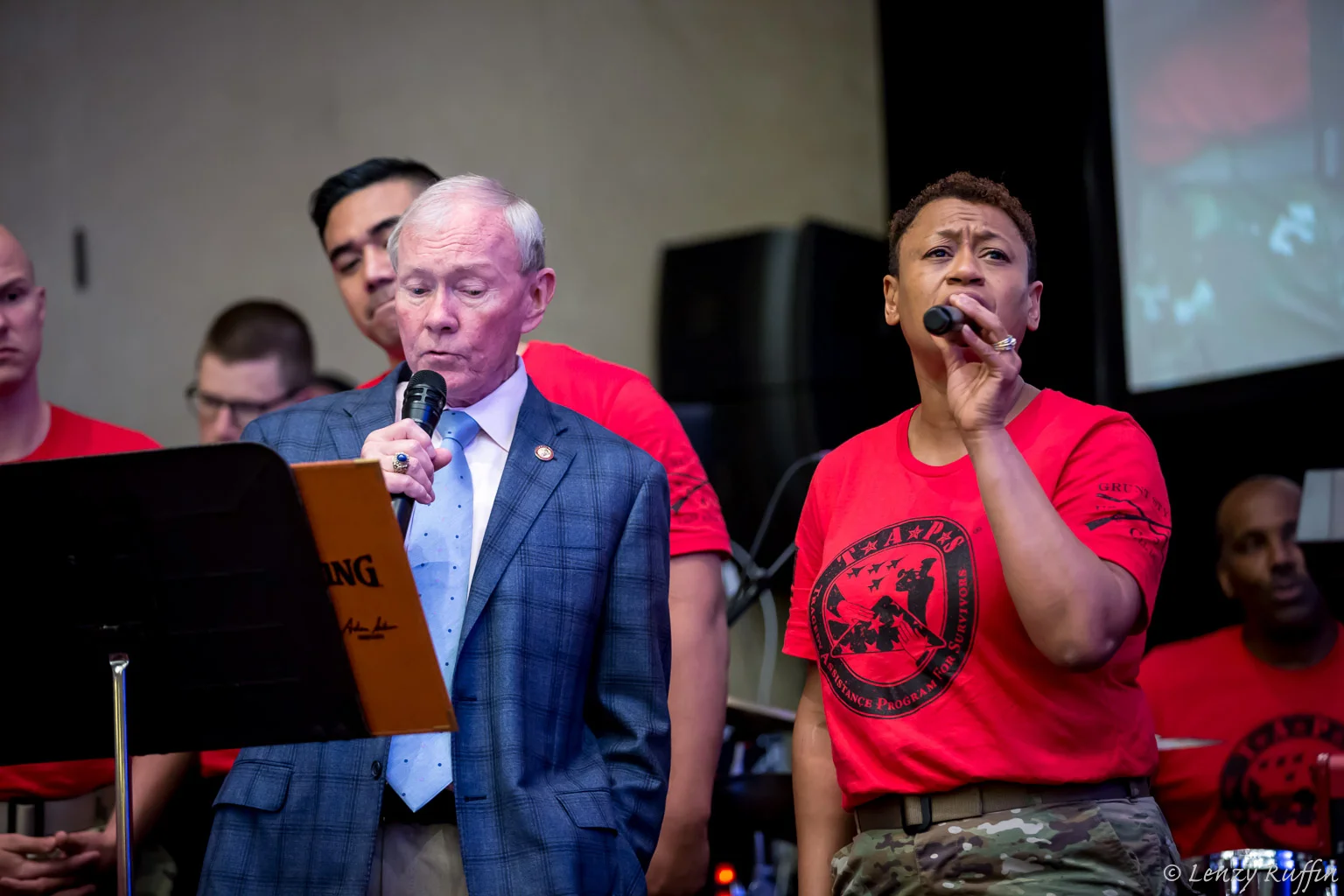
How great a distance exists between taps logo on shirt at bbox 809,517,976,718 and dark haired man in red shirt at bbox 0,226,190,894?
123 centimetres

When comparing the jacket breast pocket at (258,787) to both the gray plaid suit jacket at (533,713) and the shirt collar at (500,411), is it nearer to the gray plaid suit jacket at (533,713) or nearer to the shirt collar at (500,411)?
the gray plaid suit jacket at (533,713)

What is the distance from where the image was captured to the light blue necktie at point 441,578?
165 cm

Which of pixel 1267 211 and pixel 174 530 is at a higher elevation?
pixel 1267 211

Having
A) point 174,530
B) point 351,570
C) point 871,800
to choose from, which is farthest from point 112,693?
point 871,800

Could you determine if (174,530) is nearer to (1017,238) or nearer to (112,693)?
(112,693)

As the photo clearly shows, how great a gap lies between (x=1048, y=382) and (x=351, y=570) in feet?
9.62

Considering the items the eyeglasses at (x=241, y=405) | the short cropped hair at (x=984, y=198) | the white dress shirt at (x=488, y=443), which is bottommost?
the white dress shirt at (x=488, y=443)

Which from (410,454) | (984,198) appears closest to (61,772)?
(410,454)

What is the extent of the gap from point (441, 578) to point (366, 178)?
4.14 ft

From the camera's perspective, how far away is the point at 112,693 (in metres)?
1.49

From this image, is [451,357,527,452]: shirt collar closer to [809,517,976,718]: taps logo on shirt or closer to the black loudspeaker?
[809,517,976,718]: taps logo on shirt
